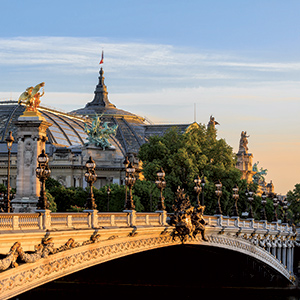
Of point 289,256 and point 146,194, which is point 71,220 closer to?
point 289,256

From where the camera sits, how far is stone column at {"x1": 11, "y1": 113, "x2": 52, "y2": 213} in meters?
76.0

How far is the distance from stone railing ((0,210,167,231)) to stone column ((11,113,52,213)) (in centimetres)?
3061

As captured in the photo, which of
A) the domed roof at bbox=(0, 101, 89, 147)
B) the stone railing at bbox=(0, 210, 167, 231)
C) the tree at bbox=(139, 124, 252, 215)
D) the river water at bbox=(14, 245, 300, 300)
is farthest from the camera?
the domed roof at bbox=(0, 101, 89, 147)

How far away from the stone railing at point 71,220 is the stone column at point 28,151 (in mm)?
30614

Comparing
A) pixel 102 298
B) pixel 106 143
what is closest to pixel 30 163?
pixel 102 298

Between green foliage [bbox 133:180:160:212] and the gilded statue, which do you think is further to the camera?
green foliage [bbox 133:180:160:212]

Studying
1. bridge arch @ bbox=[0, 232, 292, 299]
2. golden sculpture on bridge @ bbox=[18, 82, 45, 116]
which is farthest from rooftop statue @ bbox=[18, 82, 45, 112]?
bridge arch @ bbox=[0, 232, 292, 299]

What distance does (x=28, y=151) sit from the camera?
255 ft

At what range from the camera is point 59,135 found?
159625 millimetres

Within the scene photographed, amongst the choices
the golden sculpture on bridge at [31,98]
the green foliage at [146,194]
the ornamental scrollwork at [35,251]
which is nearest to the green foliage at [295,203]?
the green foliage at [146,194]

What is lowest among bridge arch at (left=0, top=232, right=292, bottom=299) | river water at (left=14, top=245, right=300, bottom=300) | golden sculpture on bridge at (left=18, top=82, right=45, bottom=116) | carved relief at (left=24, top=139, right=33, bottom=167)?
river water at (left=14, top=245, right=300, bottom=300)

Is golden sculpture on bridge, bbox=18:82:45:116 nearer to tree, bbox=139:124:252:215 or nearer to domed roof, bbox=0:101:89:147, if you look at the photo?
tree, bbox=139:124:252:215

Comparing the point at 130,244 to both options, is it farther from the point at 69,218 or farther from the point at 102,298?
the point at 102,298

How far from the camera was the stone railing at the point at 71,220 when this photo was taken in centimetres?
3039
